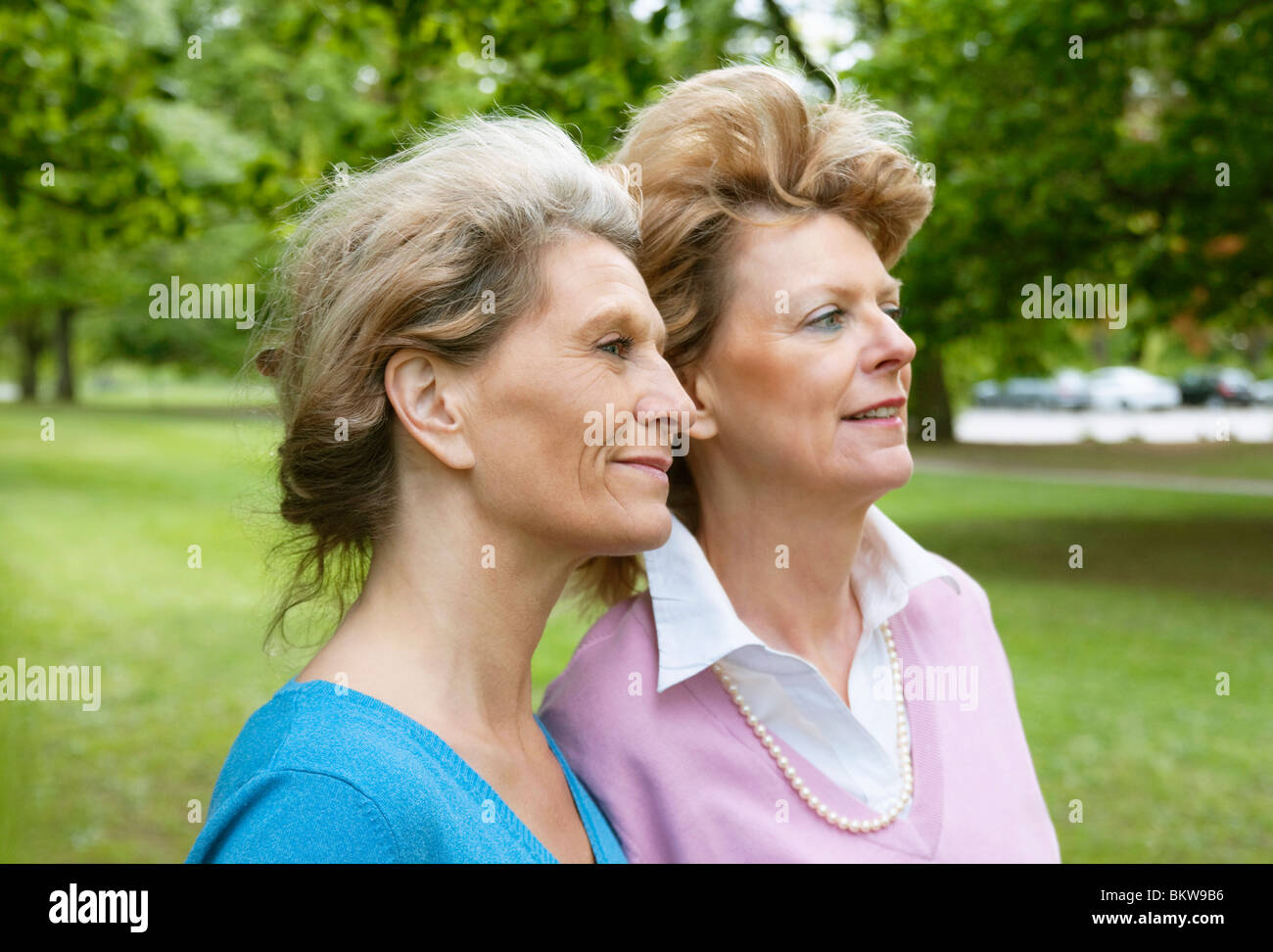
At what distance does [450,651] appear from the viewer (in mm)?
2010

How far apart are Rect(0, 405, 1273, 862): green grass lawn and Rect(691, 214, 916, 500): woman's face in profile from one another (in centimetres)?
94

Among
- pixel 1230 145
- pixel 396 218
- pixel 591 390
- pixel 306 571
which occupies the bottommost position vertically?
pixel 306 571

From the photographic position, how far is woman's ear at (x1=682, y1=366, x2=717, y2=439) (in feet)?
8.25

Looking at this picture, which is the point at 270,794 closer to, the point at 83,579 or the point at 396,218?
the point at 396,218

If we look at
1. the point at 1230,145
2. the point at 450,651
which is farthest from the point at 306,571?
the point at 1230,145

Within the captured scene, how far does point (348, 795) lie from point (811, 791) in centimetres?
95

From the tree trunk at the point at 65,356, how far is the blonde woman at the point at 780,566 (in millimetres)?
47369

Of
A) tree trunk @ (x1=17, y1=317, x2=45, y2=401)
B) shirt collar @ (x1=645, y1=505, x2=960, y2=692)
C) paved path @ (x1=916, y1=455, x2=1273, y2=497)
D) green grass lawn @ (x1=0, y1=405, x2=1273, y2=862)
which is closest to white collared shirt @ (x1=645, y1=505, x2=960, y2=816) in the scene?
shirt collar @ (x1=645, y1=505, x2=960, y2=692)

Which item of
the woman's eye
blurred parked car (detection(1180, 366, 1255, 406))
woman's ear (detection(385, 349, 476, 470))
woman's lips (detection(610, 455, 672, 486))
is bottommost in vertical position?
woman's lips (detection(610, 455, 672, 486))

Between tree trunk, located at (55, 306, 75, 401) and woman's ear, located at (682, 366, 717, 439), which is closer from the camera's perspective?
woman's ear, located at (682, 366, 717, 439)

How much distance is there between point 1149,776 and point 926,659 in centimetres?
663

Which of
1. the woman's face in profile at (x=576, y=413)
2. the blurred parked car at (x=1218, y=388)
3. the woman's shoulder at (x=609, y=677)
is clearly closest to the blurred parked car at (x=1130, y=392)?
the blurred parked car at (x=1218, y=388)

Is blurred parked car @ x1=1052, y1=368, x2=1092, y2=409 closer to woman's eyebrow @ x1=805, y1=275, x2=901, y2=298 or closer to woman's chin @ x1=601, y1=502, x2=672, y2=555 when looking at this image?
woman's eyebrow @ x1=805, y1=275, x2=901, y2=298
